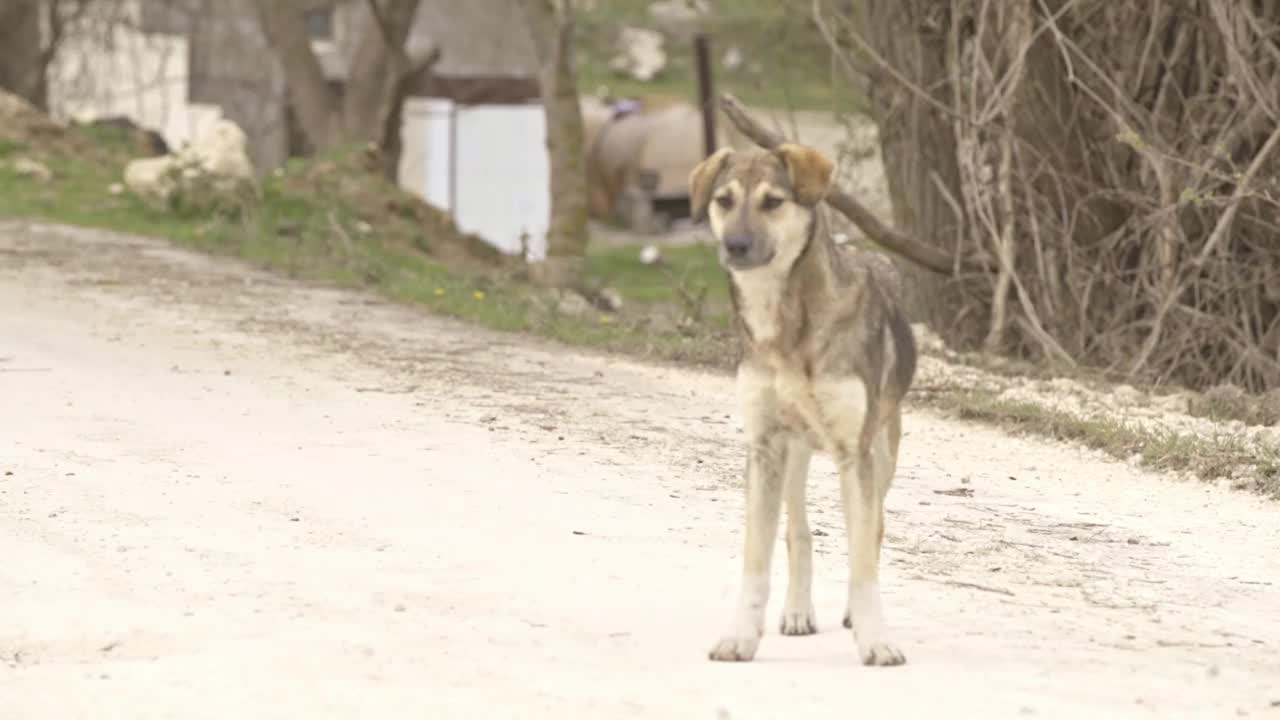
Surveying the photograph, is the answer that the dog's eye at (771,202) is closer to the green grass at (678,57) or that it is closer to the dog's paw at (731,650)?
the dog's paw at (731,650)

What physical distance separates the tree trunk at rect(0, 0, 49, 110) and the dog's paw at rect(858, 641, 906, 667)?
22030mm

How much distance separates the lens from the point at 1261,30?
1297cm

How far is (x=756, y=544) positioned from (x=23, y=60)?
22244 mm

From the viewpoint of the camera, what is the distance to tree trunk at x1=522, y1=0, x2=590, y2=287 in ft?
60.1

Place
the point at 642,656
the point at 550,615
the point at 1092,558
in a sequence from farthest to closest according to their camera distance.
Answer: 1. the point at 1092,558
2. the point at 550,615
3. the point at 642,656

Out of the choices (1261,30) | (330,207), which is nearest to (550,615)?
(1261,30)

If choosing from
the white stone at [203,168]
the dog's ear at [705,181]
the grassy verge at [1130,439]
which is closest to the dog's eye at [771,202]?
the dog's ear at [705,181]

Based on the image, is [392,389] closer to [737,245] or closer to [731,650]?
[731,650]

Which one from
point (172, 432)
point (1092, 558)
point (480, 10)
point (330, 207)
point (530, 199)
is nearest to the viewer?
point (1092, 558)

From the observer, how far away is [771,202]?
A: 19.7 ft

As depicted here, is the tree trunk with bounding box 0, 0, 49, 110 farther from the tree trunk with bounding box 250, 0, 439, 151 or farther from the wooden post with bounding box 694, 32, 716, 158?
the wooden post with bounding box 694, 32, 716, 158

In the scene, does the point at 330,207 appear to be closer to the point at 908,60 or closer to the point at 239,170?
the point at 239,170

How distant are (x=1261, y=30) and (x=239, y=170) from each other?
9332 millimetres

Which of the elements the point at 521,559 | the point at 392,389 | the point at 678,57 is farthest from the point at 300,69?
the point at 678,57
